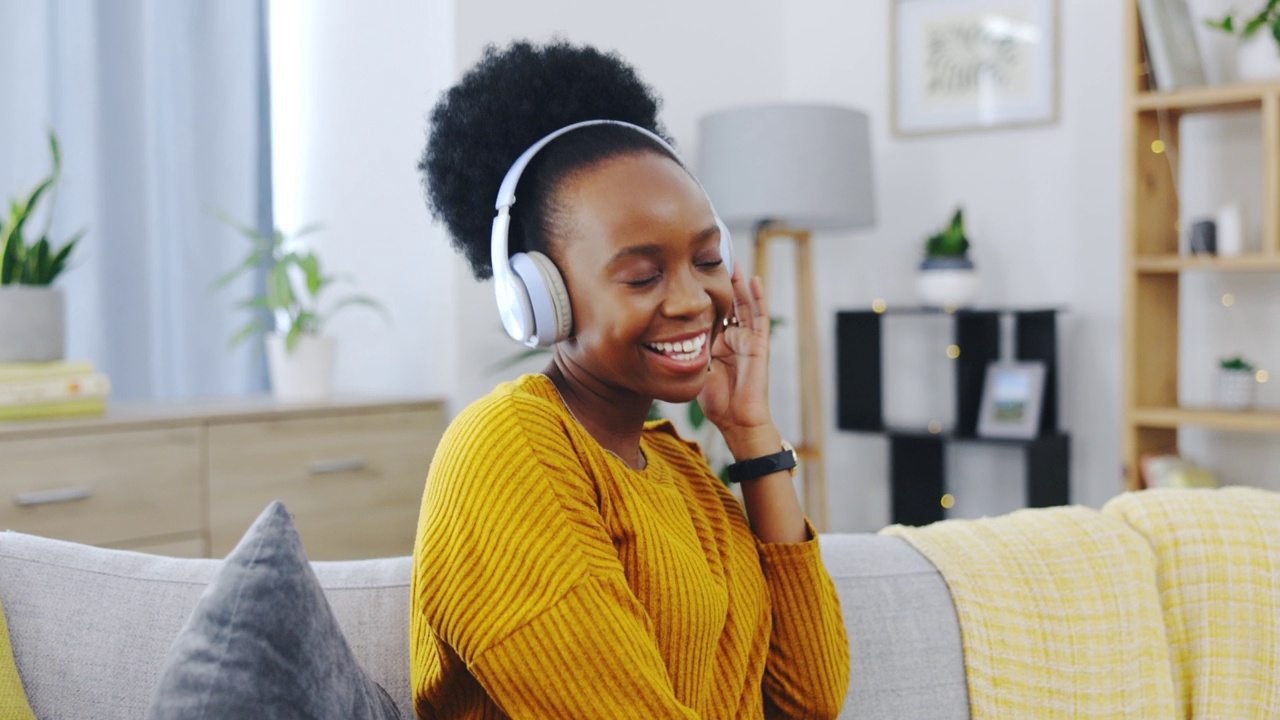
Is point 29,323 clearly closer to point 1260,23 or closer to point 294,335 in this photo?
point 294,335

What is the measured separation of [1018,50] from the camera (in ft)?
11.3

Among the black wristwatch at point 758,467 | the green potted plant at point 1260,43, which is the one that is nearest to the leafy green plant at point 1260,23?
the green potted plant at point 1260,43

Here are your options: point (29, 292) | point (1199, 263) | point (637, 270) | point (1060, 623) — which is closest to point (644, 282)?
point (637, 270)

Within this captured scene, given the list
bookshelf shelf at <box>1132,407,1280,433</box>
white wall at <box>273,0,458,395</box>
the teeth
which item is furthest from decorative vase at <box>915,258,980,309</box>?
the teeth

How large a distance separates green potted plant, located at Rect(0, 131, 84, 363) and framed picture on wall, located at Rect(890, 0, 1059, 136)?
2574mm

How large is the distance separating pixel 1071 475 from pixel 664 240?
2853mm

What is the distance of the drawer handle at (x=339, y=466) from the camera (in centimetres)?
246

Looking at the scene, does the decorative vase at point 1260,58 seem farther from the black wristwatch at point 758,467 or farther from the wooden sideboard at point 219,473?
the black wristwatch at point 758,467

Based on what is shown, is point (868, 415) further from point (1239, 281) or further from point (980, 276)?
point (1239, 281)

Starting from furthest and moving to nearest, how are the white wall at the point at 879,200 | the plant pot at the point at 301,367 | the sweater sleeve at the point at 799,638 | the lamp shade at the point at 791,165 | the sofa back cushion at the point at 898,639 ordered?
the lamp shade at the point at 791,165
the white wall at the point at 879,200
the plant pot at the point at 301,367
the sofa back cushion at the point at 898,639
the sweater sleeve at the point at 799,638

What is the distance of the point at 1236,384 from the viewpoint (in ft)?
9.43

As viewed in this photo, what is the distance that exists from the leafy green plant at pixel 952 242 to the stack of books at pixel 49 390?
229 cm

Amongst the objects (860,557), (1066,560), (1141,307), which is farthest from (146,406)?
(1141,307)

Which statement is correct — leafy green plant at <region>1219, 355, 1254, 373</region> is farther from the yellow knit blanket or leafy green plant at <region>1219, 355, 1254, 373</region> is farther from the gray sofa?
the gray sofa
